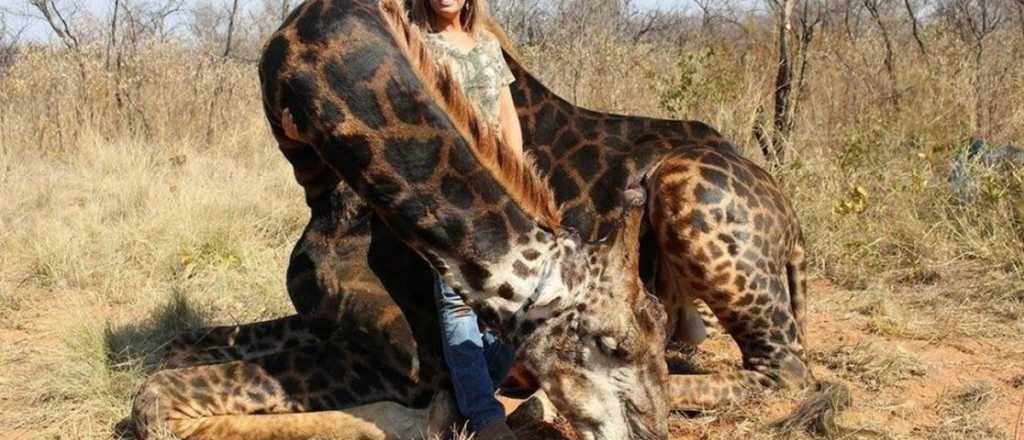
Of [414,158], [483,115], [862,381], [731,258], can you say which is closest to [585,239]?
[483,115]

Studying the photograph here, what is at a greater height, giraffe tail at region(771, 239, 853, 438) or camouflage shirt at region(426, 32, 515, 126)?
camouflage shirt at region(426, 32, 515, 126)

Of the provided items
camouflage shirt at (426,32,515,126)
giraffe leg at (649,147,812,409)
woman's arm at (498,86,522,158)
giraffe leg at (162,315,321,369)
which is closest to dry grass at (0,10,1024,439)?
giraffe leg at (649,147,812,409)

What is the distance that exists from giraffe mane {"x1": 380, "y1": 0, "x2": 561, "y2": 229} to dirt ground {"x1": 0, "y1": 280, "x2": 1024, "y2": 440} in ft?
5.33

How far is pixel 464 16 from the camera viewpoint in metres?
4.23

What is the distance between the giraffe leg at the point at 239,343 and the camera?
14.0 ft

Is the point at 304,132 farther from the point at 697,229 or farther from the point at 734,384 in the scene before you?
the point at 734,384

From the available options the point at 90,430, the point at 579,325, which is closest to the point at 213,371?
the point at 90,430

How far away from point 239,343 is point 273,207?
3.46 m

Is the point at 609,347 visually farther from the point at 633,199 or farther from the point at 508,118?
the point at 508,118

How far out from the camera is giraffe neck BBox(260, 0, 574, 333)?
8.87 feet

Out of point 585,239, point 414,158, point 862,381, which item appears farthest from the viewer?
point 862,381

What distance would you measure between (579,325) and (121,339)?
3089 mm

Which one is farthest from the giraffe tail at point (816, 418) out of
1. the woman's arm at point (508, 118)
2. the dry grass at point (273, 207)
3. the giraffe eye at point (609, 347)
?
the woman's arm at point (508, 118)

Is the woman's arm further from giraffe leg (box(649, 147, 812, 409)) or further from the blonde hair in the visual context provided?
giraffe leg (box(649, 147, 812, 409))
